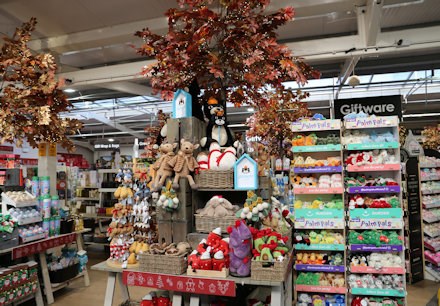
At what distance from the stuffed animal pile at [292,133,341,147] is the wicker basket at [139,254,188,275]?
79.9 inches

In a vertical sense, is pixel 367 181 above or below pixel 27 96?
below

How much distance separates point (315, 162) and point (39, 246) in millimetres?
3798

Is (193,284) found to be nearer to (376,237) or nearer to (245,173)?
(245,173)

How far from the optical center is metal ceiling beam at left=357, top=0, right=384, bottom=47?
419cm

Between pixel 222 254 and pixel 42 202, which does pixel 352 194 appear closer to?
pixel 222 254

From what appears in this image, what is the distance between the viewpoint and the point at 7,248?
4059 mm

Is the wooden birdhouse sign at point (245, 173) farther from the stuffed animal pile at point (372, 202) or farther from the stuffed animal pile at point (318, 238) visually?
the stuffed animal pile at point (372, 202)

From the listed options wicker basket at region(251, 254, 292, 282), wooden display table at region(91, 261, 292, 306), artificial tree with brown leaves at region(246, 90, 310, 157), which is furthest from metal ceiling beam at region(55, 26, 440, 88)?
wicker basket at region(251, 254, 292, 282)

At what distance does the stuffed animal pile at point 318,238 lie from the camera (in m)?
3.76

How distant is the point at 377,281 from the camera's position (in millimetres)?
3689

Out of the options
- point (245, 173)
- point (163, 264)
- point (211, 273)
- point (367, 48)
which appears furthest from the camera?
point (367, 48)

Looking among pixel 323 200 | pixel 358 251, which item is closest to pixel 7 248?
pixel 323 200

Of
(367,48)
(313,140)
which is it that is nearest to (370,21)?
(367,48)

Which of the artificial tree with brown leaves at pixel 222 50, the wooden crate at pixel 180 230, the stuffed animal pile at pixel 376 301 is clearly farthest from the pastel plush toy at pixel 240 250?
the stuffed animal pile at pixel 376 301
